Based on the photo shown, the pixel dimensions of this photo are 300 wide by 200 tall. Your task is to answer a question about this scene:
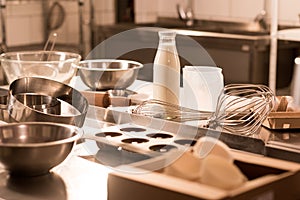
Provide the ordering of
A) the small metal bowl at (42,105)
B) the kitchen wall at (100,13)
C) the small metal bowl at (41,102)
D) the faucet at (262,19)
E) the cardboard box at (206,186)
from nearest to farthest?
the cardboard box at (206,186) < the small metal bowl at (42,105) < the small metal bowl at (41,102) < the faucet at (262,19) < the kitchen wall at (100,13)

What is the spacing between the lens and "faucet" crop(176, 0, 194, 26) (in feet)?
14.6

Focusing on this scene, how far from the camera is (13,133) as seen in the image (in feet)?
5.09

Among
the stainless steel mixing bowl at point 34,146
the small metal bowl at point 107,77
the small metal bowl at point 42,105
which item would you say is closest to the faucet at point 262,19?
the small metal bowl at point 107,77

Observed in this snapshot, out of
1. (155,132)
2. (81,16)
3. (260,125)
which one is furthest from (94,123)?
(81,16)

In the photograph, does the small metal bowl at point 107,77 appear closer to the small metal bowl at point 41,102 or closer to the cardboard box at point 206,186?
the small metal bowl at point 41,102

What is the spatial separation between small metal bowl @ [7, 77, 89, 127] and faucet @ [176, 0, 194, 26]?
259 cm

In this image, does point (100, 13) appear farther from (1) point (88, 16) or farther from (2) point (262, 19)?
(2) point (262, 19)

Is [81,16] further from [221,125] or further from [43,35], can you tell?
[221,125]

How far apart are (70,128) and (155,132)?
1.04ft

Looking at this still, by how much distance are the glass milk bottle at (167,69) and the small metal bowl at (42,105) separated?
248 mm

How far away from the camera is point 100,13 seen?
4.62 meters

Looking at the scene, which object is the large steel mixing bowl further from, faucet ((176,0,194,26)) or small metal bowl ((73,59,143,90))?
faucet ((176,0,194,26))

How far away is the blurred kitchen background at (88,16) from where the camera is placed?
426 centimetres

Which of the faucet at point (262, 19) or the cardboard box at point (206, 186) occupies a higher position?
the faucet at point (262, 19)
